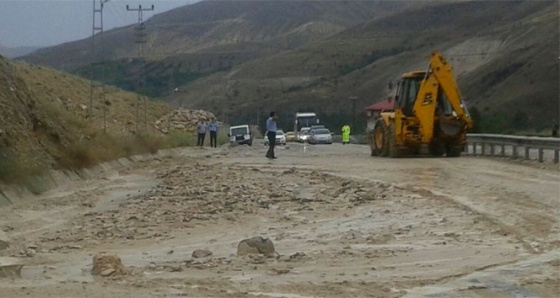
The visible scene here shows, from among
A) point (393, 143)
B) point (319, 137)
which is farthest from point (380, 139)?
point (319, 137)

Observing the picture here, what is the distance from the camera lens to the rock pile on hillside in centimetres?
6000

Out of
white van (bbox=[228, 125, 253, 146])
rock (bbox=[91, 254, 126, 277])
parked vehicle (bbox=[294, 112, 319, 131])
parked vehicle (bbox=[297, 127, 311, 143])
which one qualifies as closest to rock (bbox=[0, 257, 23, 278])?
rock (bbox=[91, 254, 126, 277])

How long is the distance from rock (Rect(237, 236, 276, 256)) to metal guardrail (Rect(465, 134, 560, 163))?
1725cm

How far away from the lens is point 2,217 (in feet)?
50.8

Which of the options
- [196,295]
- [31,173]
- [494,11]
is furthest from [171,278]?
[494,11]

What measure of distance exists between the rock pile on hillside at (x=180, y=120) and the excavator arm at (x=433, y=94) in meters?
26.7

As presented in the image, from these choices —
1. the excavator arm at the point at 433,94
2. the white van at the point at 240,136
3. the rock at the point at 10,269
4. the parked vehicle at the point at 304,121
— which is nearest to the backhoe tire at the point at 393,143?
the excavator arm at the point at 433,94

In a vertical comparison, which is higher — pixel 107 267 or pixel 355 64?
pixel 355 64

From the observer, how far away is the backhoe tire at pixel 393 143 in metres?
33.0

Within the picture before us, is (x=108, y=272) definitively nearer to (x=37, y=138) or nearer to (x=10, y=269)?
(x=10, y=269)

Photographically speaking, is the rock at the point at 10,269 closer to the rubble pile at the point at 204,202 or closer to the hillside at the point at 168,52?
the rubble pile at the point at 204,202

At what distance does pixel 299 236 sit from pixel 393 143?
20354mm

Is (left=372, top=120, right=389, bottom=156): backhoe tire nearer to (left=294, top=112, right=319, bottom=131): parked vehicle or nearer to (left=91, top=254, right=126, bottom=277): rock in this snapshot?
(left=91, top=254, right=126, bottom=277): rock

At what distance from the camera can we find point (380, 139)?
35.0 meters
